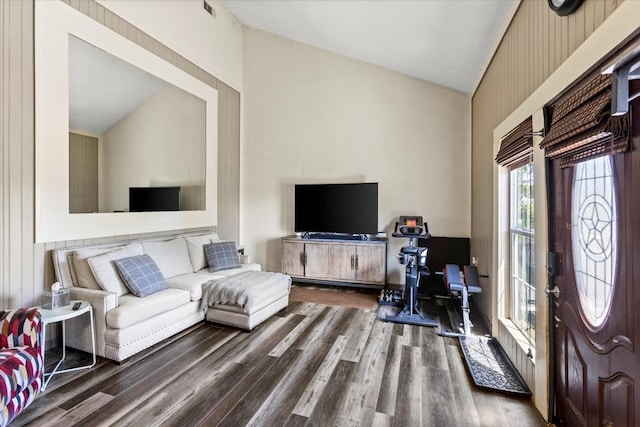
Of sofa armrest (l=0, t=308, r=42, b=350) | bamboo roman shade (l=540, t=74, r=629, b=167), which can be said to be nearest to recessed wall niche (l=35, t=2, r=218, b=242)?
sofa armrest (l=0, t=308, r=42, b=350)

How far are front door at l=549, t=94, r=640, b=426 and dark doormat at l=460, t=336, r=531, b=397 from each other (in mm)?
400

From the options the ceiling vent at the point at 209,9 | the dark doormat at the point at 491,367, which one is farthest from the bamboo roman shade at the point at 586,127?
the ceiling vent at the point at 209,9

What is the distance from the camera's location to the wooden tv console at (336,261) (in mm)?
4719

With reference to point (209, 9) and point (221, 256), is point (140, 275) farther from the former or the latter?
point (209, 9)

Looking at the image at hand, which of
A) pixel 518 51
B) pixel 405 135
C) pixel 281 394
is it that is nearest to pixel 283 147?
pixel 405 135

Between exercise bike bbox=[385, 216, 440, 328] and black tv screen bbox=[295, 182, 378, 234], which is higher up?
black tv screen bbox=[295, 182, 378, 234]

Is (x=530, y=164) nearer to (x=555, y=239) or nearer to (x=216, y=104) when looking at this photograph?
(x=555, y=239)

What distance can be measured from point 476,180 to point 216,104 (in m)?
4.24

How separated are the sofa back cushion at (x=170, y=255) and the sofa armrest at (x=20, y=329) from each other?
1.45 m

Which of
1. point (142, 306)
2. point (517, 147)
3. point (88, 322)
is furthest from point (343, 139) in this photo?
point (88, 322)

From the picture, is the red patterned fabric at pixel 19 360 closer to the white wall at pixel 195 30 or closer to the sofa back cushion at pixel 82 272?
the sofa back cushion at pixel 82 272

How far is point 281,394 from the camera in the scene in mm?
2184

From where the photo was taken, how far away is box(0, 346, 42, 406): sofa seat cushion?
1.69 metres

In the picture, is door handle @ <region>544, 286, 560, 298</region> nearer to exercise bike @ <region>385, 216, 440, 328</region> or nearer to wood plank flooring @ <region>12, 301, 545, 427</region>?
wood plank flooring @ <region>12, 301, 545, 427</region>
